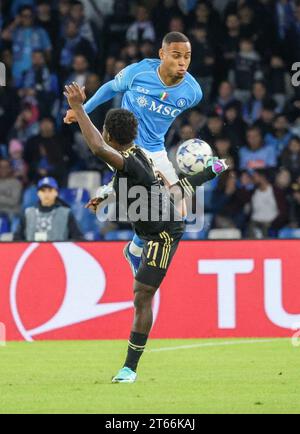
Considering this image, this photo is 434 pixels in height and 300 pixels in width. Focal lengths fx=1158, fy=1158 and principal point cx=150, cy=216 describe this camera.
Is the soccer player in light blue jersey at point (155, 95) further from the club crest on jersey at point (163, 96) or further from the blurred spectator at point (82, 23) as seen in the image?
the blurred spectator at point (82, 23)

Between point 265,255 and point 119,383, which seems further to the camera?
point 265,255

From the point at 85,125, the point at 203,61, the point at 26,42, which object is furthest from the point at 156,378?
the point at 26,42

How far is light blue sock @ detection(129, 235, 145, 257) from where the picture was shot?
32.7ft

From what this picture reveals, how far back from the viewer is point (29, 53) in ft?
60.3

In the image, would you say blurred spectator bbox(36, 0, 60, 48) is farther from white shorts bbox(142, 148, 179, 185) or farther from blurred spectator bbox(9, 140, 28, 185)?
white shorts bbox(142, 148, 179, 185)

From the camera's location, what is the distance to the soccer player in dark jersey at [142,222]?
870 centimetres

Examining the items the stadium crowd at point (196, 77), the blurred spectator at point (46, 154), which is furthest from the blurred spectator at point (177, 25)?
the blurred spectator at point (46, 154)

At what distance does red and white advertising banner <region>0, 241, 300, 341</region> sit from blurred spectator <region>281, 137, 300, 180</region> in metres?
3.45

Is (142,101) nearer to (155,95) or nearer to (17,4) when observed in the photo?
(155,95)

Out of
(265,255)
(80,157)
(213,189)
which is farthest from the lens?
(80,157)

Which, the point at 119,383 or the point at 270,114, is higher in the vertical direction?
the point at 270,114

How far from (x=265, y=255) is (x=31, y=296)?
267 centimetres
